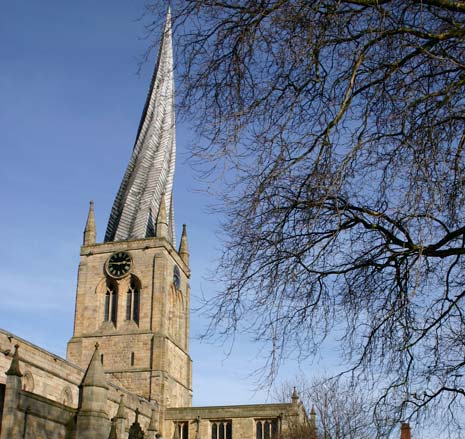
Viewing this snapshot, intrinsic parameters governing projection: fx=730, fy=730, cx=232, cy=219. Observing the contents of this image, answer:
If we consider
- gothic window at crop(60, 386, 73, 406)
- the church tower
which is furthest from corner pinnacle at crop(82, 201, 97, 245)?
gothic window at crop(60, 386, 73, 406)

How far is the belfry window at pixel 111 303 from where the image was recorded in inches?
1903

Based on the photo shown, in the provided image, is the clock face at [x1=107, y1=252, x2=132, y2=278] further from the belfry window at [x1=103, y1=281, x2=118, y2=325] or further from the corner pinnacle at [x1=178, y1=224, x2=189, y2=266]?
the corner pinnacle at [x1=178, y1=224, x2=189, y2=266]

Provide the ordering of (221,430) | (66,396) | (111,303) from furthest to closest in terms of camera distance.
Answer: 1. (111,303)
2. (221,430)
3. (66,396)

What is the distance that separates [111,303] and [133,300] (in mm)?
1543

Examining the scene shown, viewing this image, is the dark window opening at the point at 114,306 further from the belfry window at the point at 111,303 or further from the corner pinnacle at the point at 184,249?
the corner pinnacle at the point at 184,249

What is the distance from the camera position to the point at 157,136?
56.0m

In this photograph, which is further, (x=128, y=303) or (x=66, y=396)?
(x=128, y=303)

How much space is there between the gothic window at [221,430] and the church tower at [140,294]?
11.1 ft

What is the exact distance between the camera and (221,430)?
44938 mm

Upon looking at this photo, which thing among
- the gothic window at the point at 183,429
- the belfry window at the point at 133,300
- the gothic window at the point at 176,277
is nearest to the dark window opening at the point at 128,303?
the belfry window at the point at 133,300

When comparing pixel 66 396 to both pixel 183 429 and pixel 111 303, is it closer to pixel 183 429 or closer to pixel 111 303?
pixel 183 429

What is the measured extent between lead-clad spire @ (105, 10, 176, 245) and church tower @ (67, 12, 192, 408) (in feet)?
0.24

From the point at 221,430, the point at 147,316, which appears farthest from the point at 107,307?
the point at 221,430

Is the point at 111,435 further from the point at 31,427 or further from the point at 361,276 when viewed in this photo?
the point at 361,276
